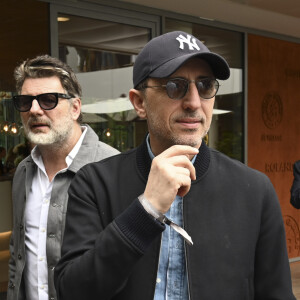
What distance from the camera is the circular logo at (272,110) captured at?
6.98m

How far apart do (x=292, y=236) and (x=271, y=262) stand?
20.5ft

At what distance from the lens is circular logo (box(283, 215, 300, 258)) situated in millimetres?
7258

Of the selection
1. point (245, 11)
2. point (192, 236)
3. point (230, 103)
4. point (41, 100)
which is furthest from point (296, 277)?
point (192, 236)

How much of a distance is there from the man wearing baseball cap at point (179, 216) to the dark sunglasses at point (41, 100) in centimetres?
104

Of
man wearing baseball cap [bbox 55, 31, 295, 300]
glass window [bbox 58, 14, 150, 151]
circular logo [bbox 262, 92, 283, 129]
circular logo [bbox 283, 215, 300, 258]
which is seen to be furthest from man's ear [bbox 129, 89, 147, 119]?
circular logo [bbox 283, 215, 300, 258]

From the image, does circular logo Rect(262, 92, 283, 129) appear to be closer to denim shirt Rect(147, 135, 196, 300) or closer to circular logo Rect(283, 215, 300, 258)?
circular logo Rect(283, 215, 300, 258)

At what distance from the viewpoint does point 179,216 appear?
1.46m

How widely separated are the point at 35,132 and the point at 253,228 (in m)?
1.36

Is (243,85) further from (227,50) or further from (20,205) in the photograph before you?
(20,205)

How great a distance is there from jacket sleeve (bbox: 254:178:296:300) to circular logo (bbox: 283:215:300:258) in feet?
19.8

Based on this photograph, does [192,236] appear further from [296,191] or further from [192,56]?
[296,191]

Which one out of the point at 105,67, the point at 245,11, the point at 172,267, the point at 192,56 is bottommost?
the point at 172,267

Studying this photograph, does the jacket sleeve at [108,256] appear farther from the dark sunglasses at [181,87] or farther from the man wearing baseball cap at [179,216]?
the dark sunglasses at [181,87]

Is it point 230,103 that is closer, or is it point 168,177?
point 168,177
